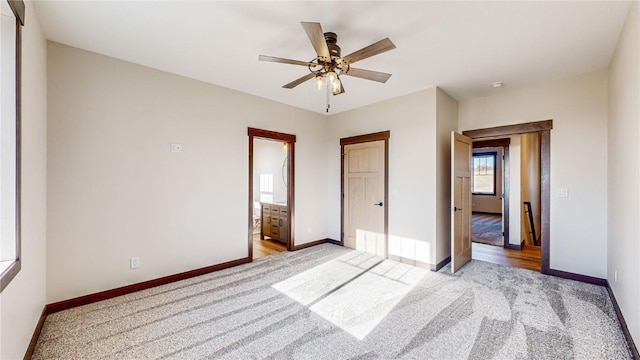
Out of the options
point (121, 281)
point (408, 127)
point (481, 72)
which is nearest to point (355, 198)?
point (408, 127)

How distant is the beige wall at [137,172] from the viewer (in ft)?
8.50

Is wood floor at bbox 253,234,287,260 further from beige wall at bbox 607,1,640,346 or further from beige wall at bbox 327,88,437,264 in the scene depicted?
beige wall at bbox 607,1,640,346

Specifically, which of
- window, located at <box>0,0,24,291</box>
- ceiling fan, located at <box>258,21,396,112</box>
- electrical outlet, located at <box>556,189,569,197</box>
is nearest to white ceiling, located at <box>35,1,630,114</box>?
ceiling fan, located at <box>258,21,396,112</box>

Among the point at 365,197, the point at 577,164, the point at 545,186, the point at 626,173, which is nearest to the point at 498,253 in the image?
the point at 545,186

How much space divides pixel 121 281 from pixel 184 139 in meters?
1.78

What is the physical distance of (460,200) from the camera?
12.6 feet

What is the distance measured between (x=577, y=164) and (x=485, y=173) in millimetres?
7111

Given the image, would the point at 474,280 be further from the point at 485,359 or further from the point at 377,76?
the point at 377,76

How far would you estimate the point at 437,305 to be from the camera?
8.75ft

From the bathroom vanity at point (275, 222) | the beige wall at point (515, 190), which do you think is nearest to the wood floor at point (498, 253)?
the bathroom vanity at point (275, 222)

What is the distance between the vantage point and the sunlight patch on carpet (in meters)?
2.45

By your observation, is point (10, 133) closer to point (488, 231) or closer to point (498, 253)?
point (498, 253)

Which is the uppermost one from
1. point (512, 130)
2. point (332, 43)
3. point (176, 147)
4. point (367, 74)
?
point (332, 43)

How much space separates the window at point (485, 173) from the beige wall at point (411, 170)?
285 inches
